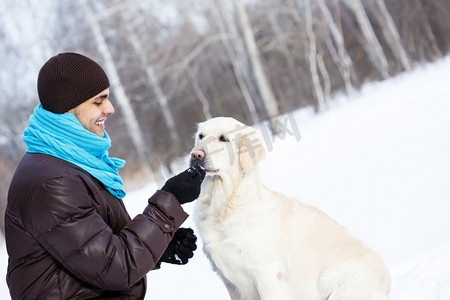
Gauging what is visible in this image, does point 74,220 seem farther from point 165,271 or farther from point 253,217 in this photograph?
point 165,271

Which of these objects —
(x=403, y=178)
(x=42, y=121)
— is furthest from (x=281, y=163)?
(x=42, y=121)

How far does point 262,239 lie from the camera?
2.80 m

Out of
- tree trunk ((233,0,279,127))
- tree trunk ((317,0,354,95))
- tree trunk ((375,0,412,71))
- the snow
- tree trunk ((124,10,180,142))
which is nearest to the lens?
the snow

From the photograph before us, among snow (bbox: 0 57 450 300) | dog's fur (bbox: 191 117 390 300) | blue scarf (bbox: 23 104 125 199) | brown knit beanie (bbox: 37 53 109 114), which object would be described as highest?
brown knit beanie (bbox: 37 53 109 114)

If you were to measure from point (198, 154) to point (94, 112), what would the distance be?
77 centimetres

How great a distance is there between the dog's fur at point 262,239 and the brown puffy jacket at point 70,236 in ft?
2.80

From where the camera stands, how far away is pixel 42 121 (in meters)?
2.12

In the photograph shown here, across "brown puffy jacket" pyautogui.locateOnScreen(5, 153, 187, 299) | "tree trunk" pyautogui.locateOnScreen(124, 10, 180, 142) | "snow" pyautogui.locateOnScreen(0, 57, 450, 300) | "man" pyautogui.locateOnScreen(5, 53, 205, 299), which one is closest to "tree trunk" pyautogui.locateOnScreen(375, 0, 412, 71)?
"snow" pyautogui.locateOnScreen(0, 57, 450, 300)

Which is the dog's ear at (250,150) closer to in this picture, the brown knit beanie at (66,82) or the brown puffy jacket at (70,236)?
the brown puffy jacket at (70,236)

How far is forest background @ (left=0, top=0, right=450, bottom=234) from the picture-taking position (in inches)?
508

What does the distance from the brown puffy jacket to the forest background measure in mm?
8485

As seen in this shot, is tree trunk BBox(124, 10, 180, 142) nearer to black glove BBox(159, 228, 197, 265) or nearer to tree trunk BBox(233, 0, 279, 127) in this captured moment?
tree trunk BBox(233, 0, 279, 127)

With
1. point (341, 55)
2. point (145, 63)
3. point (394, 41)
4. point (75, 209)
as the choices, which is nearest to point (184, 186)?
point (75, 209)

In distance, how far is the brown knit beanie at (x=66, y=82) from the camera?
82.4 inches
